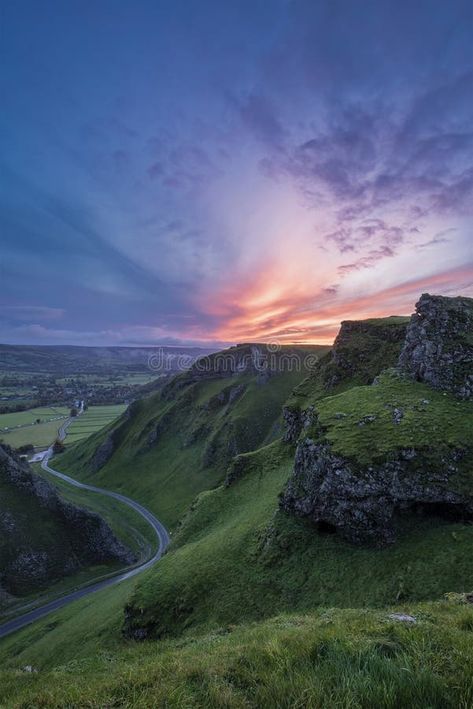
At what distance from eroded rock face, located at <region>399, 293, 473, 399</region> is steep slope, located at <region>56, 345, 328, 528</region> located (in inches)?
3086

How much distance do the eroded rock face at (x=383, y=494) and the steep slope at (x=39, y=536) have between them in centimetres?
7320

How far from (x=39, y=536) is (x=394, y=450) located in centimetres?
8498

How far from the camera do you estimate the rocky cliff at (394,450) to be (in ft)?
88.5

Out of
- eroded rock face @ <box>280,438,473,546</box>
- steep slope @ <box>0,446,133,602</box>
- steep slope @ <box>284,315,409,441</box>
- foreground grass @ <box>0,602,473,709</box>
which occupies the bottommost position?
steep slope @ <box>0,446,133,602</box>

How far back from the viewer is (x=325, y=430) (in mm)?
33906

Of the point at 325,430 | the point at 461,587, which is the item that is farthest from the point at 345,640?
the point at 325,430

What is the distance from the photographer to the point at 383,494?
89.9ft

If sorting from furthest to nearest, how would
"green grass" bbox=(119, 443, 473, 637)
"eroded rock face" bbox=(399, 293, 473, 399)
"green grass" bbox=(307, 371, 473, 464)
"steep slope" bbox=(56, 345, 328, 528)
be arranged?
"steep slope" bbox=(56, 345, 328, 528) < "eroded rock face" bbox=(399, 293, 473, 399) < "green grass" bbox=(307, 371, 473, 464) < "green grass" bbox=(119, 443, 473, 637)

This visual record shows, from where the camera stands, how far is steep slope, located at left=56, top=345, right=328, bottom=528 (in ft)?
393

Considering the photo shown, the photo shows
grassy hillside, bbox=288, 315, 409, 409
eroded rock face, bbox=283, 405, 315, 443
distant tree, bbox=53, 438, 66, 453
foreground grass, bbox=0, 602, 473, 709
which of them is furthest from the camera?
distant tree, bbox=53, 438, 66, 453

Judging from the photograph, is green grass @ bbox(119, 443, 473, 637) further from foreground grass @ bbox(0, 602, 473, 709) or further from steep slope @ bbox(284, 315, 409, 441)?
steep slope @ bbox(284, 315, 409, 441)

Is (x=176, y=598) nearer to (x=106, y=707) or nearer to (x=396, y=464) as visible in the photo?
(x=396, y=464)

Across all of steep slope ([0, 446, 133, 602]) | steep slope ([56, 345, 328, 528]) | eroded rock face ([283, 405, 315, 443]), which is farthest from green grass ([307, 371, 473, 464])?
steep slope ([56, 345, 328, 528])

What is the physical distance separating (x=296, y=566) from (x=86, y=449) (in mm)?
171132
